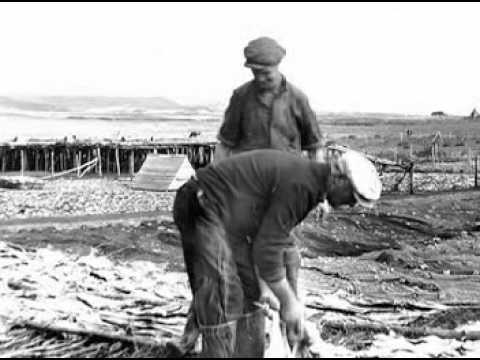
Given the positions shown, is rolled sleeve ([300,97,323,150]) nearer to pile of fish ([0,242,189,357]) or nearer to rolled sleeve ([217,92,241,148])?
rolled sleeve ([217,92,241,148])

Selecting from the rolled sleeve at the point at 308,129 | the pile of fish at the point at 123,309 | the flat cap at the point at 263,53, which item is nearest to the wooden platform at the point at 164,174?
the pile of fish at the point at 123,309

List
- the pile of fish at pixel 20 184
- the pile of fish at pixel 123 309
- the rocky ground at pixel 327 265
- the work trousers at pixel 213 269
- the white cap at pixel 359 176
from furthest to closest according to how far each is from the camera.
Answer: the pile of fish at pixel 20 184 < the rocky ground at pixel 327 265 < the pile of fish at pixel 123 309 < the work trousers at pixel 213 269 < the white cap at pixel 359 176

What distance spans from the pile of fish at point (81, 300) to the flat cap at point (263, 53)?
6.58 feet

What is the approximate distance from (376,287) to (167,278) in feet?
8.17

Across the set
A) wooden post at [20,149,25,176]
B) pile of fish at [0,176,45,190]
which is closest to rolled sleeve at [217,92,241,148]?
pile of fish at [0,176,45,190]

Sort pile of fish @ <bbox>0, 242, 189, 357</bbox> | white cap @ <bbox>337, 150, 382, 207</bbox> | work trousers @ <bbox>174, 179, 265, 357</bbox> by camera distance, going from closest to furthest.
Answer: white cap @ <bbox>337, 150, 382, 207</bbox> → work trousers @ <bbox>174, 179, 265, 357</bbox> → pile of fish @ <bbox>0, 242, 189, 357</bbox>

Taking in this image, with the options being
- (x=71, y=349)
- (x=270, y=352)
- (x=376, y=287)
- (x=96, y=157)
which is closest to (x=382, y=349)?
(x=270, y=352)

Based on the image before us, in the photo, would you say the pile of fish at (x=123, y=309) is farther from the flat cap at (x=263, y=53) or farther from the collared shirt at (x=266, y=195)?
the flat cap at (x=263, y=53)

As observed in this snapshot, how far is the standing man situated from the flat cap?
15 cm

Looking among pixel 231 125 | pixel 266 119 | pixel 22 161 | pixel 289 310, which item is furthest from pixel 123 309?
pixel 22 161

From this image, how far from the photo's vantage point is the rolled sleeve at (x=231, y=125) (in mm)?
6023

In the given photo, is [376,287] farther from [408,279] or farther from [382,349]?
[382,349]

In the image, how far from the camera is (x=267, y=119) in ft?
19.6

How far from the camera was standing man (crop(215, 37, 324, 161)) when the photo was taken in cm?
597
